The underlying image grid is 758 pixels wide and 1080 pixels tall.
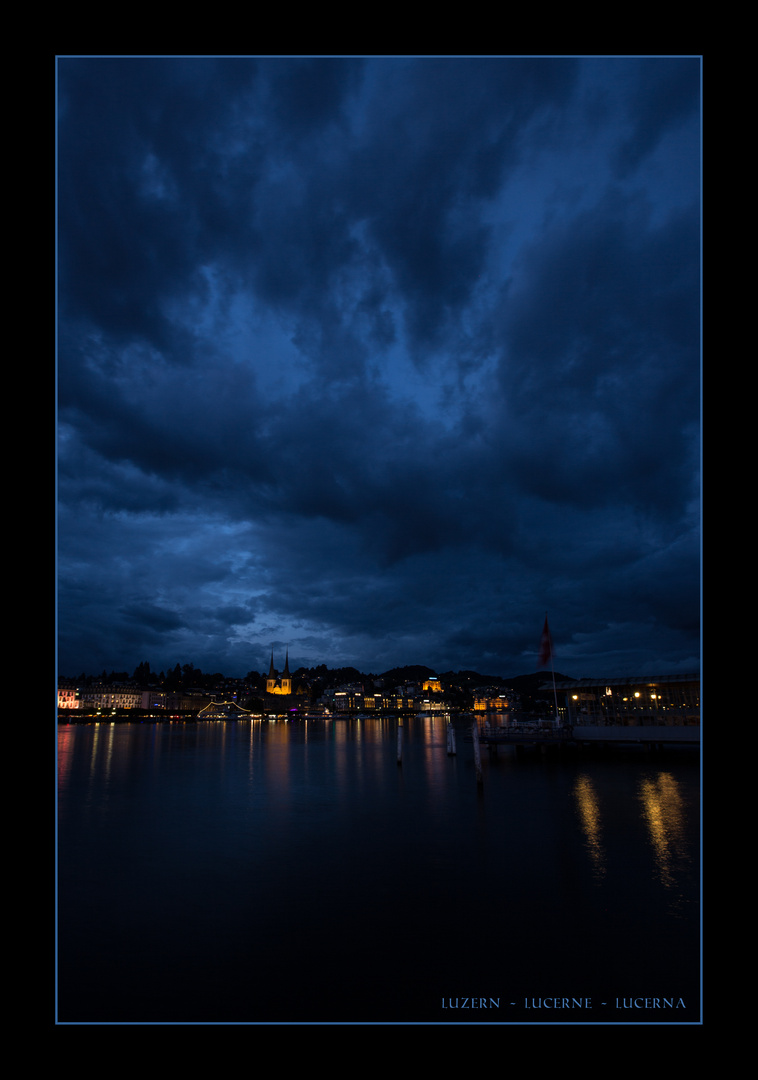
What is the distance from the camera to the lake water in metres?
10.8

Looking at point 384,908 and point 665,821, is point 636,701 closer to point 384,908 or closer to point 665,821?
point 665,821

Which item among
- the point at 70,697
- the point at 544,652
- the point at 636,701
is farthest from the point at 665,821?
the point at 70,697

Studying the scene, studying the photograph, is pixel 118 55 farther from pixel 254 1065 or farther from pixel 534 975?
pixel 534 975

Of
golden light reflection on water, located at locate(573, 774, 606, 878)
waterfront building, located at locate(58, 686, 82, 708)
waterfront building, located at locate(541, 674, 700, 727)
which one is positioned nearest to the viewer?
golden light reflection on water, located at locate(573, 774, 606, 878)

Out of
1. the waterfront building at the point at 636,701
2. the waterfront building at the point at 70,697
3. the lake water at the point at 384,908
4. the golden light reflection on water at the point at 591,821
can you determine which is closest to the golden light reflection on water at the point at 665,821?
the lake water at the point at 384,908

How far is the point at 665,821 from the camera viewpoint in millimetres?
25859

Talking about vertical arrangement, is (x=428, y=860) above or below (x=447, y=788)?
above

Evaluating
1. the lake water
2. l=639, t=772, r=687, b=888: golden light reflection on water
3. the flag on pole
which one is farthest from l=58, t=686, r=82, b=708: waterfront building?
l=639, t=772, r=687, b=888: golden light reflection on water

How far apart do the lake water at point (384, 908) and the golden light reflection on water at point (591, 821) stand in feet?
0.40

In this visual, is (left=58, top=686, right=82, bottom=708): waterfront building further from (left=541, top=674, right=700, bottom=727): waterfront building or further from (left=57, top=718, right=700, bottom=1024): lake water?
(left=57, top=718, right=700, bottom=1024): lake water

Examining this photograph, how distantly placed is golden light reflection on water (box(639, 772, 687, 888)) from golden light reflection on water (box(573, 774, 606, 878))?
187cm
